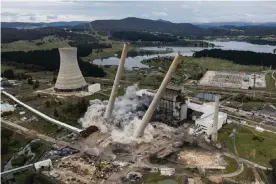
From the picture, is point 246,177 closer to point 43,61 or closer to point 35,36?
point 43,61

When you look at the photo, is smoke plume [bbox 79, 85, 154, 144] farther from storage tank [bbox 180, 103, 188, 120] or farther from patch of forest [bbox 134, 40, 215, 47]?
patch of forest [bbox 134, 40, 215, 47]

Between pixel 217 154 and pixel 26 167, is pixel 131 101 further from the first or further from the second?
pixel 26 167

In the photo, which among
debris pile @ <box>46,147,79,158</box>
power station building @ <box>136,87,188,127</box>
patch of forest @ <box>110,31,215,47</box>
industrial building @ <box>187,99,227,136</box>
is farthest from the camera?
patch of forest @ <box>110,31,215,47</box>

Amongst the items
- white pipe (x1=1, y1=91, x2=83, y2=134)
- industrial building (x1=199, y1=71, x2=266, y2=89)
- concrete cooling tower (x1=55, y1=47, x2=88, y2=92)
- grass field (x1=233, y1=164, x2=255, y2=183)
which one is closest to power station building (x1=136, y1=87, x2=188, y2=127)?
white pipe (x1=1, y1=91, x2=83, y2=134)

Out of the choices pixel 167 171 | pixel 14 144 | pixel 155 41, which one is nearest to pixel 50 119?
pixel 14 144

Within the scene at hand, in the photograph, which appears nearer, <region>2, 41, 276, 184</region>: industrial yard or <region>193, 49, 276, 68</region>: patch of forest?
<region>2, 41, 276, 184</region>: industrial yard

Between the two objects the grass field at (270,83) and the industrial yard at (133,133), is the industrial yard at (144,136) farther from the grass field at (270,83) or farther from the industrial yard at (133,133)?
the grass field at (270,83)

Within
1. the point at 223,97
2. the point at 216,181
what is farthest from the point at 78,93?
the point at 216,181
